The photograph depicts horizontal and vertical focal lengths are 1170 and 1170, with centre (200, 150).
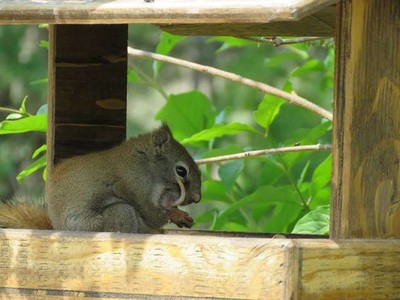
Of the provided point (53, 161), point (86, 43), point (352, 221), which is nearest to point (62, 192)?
point (53, 161)

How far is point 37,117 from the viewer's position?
14.8 feet

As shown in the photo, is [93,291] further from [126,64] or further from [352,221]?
[126,64]

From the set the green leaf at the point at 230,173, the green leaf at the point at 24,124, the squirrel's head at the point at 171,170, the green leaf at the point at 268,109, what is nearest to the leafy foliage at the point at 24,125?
the green leaf at the point at 24,124

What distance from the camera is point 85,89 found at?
450 centimetres

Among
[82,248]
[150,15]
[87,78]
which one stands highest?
[150,15]

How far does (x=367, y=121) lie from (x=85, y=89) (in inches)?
60.2

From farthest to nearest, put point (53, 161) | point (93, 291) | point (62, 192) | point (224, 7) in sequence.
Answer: point (53, 161) < point (62, 192) < point (93, 291) < point (224, 7)

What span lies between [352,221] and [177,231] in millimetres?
1347

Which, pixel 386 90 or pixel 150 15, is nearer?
pixel 150 15

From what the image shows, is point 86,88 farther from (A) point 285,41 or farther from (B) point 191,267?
(B) point 191,267

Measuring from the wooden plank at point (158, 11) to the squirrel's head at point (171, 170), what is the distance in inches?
46.0

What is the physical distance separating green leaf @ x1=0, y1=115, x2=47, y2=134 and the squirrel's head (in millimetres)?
430

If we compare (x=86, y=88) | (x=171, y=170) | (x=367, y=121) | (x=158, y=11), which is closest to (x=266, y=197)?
(x=171, y=170)

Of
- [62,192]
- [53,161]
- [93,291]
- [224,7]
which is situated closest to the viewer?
[224,7]
